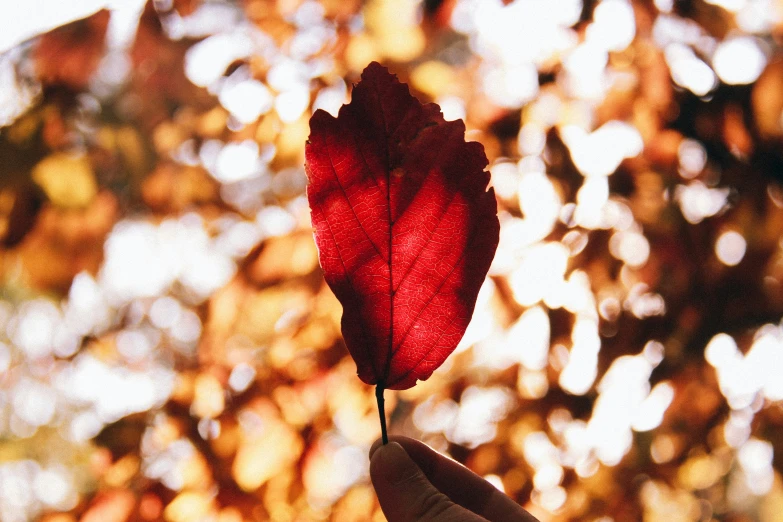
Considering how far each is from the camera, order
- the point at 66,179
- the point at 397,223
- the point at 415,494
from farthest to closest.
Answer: the point at 66,179, the point at 415,494, the point at 397,223

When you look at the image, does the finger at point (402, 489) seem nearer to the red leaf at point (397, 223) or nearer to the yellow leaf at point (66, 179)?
the red leaf at point (397, 223)

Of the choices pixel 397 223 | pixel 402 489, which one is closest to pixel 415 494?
pixel 402 489

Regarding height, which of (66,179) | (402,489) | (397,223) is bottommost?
(402,489)

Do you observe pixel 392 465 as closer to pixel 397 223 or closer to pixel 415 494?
pixel 415 494

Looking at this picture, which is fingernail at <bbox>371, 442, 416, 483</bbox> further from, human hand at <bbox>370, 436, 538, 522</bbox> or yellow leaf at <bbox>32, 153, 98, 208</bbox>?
yellow leaf at <bbox>32, 153, 98, 208</bbox>

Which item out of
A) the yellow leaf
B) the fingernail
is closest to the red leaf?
the fingernail

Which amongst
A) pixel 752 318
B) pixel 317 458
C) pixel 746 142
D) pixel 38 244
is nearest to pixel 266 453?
pixel 317 458

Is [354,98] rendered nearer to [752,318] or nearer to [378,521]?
[378,521]
